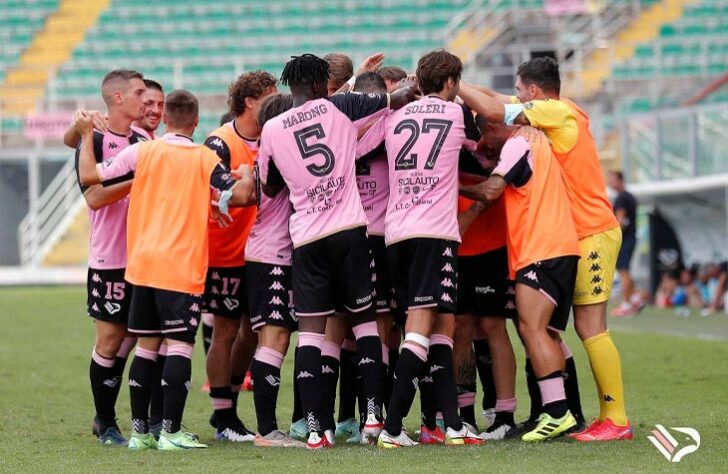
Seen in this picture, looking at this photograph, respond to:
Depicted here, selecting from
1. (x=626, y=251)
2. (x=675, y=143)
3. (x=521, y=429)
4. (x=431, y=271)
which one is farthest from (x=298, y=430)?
(x=675, y=143)

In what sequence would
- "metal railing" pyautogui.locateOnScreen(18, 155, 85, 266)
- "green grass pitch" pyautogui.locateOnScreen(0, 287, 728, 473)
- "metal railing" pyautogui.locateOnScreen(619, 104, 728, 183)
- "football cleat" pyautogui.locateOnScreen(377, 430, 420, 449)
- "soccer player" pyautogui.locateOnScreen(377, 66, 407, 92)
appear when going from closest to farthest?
"green grass pitch" pyautogui.locateOnScreen(0, 287, 728, 473) < "football cleat" pyautogui.locateOnScreen(377, 430, 420, 449) < "soccer player" pyautogui.locateOnScreen(377, 66, 407, 92) < "metal railing" pyautogui.locateOnScreen(619, 104, 728, 183) < "metal railing" pyautogui.locateOnScreen(18, 155, 85, 266)

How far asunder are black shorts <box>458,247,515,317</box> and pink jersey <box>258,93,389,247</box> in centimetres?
87

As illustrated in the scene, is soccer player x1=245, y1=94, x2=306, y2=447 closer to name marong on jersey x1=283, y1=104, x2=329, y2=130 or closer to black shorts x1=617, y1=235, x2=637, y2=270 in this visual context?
name marong on jersey x1=283, y1=104, x2=329, y2=130

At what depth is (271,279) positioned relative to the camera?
730 cm

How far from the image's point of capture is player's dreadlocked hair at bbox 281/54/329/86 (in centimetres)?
700

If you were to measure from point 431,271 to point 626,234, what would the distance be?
1148 cm

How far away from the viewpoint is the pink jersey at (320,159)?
6.94 meters

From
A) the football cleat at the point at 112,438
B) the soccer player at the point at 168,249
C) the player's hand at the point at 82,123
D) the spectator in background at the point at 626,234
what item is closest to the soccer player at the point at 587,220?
the soccer player at the point at 168,249

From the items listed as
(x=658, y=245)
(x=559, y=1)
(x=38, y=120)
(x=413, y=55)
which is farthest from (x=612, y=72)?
(x=38, y=120)

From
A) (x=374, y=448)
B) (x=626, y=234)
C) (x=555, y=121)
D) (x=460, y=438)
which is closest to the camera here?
(x=374, y=448)

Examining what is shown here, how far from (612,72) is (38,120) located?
13218 mm

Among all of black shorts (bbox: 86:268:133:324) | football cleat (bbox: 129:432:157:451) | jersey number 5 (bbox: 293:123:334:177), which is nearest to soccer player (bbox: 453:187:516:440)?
jersey number 5 (bbox: 293:123:334:177)

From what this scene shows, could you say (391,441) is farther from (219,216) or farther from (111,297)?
(111,297)

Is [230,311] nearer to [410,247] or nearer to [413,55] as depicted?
[410,247]
